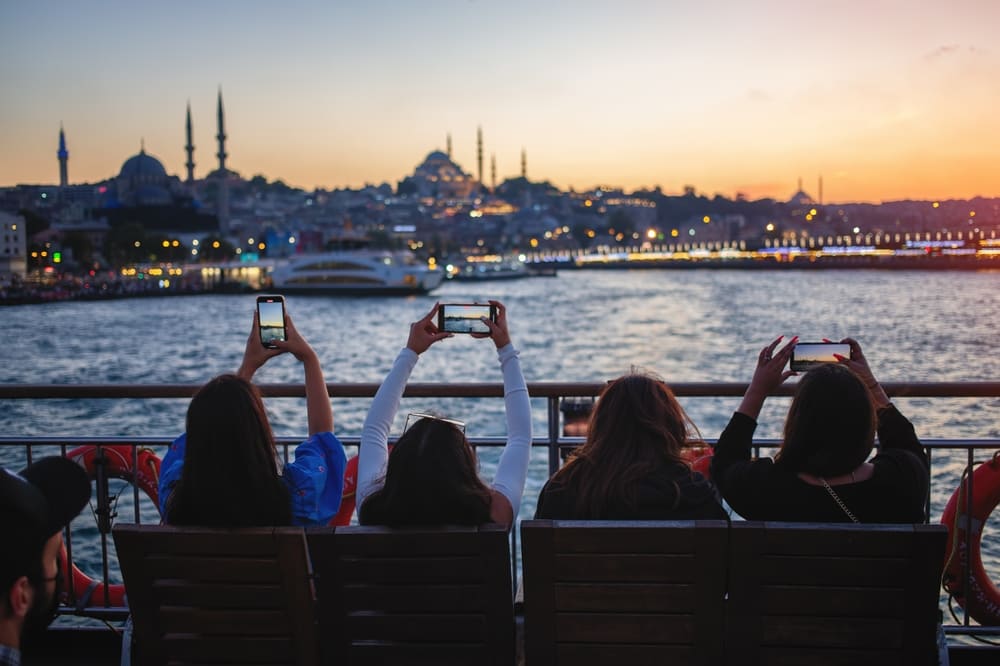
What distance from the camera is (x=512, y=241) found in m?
158

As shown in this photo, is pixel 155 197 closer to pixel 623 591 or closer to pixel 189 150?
pixel 189 150

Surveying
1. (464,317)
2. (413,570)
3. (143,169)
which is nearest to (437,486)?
(413,570)

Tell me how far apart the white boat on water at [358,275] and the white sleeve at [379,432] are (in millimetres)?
72685

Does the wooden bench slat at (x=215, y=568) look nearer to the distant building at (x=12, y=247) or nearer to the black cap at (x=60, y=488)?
the black cap at (x=60, y=488)

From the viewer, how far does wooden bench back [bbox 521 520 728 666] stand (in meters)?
1.85

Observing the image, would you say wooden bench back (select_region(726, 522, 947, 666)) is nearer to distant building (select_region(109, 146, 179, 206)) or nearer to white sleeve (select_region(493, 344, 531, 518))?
white sleeve (select_region(493, 344, 531, 518))

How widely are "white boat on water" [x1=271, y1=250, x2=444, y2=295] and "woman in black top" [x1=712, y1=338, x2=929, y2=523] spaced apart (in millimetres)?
Result: 72980

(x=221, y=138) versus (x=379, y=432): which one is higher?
(x=221, y=138)

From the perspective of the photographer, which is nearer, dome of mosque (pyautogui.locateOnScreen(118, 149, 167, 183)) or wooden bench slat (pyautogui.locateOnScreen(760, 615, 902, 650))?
wooden bench slat (pyautogui.locateOnScreen(760, 615, 902, 650))

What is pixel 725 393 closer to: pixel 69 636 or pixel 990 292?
pixel 69 636

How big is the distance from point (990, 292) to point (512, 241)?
8730 cm

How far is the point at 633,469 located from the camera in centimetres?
198

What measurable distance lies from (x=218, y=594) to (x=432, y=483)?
47 cm

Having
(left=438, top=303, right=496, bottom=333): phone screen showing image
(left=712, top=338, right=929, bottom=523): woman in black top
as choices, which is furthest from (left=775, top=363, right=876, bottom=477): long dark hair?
(left=438, top=303, right=496, bottom=333): phone screen showing image
